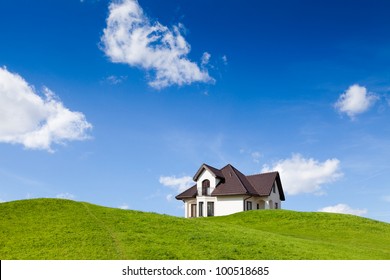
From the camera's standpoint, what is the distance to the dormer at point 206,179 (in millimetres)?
52906

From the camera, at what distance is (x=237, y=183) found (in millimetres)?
52062

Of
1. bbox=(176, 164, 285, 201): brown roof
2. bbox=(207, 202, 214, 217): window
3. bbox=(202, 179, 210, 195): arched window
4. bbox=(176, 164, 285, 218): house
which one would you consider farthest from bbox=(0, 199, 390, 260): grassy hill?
bbox=(202, 179, 210, 195): arched window

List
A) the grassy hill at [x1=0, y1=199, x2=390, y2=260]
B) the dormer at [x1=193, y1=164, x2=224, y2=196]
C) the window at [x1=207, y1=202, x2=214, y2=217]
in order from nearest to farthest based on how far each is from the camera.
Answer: the grassy hill at [x1=0, y1=199, x2=390, y2=260] < the window at [x1=207, y1=202, x2=214, y2=217] < the dormer at [x1=193, y1=164, x2=224, y2=196]

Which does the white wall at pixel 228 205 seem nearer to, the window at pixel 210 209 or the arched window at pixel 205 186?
the window at pixel 210 209

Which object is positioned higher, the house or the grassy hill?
the house

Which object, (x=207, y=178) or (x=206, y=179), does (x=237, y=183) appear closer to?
(x=207, y=178)

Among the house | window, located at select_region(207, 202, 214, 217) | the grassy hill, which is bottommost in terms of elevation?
the grassy hill

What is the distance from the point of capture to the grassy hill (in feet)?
61.2

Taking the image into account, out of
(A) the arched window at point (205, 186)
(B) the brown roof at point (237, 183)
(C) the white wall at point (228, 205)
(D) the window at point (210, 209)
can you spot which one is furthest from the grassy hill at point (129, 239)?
(A) the arched window at point (205, 186)

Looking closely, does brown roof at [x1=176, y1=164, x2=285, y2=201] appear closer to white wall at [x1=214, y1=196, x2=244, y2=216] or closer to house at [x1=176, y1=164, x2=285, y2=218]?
house at [x1=176, y1=164, x2=285, y2=218]

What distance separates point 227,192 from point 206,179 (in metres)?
3.60
